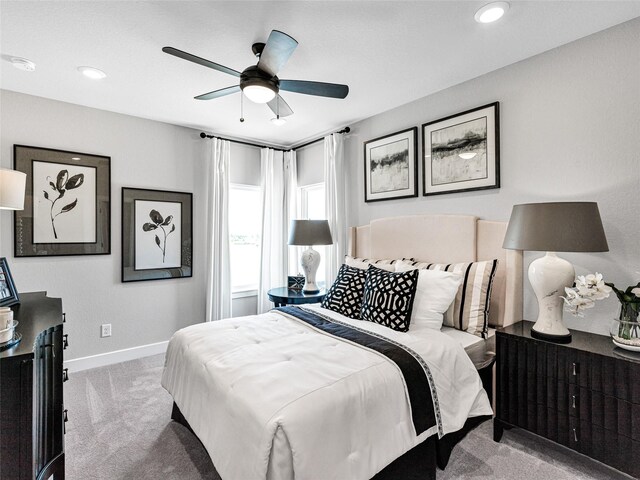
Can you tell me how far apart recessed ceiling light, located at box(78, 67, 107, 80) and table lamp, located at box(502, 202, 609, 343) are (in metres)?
3.21

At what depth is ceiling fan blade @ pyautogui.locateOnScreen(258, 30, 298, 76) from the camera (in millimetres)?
1655

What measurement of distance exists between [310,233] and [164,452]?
2.23 m

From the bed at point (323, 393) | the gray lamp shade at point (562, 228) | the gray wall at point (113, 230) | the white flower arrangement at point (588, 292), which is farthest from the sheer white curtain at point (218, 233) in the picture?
the white flower arrangement at point (588, 292)

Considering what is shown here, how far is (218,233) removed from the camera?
13.1 ft

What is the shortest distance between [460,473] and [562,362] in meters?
0.85

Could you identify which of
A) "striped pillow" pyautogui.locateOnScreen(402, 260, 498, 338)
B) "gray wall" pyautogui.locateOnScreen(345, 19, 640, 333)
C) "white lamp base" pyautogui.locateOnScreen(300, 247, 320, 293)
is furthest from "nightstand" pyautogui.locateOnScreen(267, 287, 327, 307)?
"gray wall" pyautogui.locateOnScreen(345, 19, 640, 333)

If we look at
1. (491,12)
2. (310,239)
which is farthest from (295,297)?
(491,12)

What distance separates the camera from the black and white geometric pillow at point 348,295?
2541mm

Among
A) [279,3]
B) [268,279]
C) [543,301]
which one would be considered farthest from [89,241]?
[543,301]

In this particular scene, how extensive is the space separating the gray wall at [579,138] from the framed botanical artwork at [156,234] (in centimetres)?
302

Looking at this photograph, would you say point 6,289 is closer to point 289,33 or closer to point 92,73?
point 92,73

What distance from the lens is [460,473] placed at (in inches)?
71.5

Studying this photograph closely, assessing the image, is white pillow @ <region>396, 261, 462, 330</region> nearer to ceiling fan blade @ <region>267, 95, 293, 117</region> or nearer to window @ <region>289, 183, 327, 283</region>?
ceiling fan blade @ <region>267, 95, 293, 117</region>

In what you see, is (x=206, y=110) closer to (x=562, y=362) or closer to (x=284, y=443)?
(x=284, y=443)
